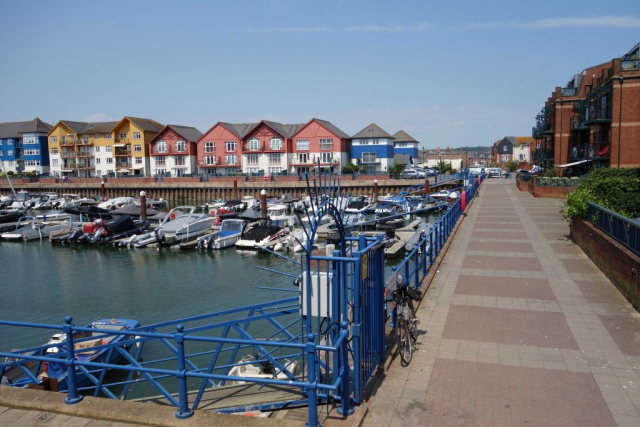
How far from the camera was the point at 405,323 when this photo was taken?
8.20m

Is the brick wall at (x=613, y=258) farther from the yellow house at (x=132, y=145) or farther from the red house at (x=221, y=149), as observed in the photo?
the yellow house at (x=132, y=145)

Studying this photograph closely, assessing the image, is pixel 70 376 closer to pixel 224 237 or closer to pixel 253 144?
pixel 224 237

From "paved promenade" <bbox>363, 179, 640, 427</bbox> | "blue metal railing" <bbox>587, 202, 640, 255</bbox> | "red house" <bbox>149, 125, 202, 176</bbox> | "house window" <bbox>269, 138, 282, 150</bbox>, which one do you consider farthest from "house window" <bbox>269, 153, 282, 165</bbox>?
"paved promenade" <bbox>363, 179, 640, 427</bbox>

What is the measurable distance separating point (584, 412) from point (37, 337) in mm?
16044

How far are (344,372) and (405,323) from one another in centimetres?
242

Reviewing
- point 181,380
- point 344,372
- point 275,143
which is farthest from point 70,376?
point 275,143

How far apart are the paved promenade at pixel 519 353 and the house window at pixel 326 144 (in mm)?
65629

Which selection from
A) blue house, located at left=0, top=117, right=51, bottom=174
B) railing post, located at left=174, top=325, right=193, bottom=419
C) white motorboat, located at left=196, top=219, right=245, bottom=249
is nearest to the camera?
railing post, located at left=174, top=325, right=193, bottom=419

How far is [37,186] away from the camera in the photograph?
257ft

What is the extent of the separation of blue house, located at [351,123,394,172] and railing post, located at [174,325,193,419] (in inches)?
3098

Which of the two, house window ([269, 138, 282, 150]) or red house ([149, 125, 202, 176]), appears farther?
red house ([149, 125, 202, 176])

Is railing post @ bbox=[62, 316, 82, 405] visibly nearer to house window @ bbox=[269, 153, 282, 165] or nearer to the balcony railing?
the balcony railing

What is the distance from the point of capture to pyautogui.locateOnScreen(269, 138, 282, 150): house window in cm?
Answer: 8088

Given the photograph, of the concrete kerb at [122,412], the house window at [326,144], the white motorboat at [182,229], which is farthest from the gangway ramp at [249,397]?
the house window at [326,144]
